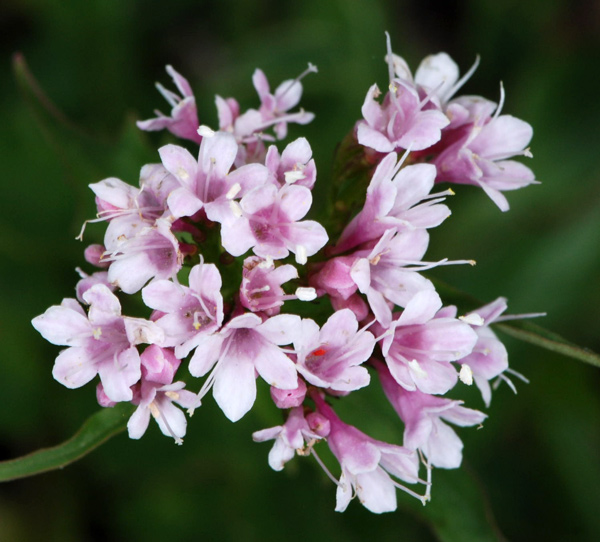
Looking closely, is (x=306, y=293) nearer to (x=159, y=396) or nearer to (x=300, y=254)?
(x=300, y=254)

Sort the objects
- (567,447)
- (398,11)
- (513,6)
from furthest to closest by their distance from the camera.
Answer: (398,11)
(513,6)
(567,447)

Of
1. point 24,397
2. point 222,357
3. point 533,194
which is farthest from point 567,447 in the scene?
point 24,397

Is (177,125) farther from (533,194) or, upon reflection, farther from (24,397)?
(533,194)

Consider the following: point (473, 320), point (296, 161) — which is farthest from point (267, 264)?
point (473, 320)

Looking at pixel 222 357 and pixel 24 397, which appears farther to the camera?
pixel 24 397

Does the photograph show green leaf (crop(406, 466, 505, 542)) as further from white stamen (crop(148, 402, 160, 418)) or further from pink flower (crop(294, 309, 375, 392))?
white stamen (crop(148, 402, 160, 418))

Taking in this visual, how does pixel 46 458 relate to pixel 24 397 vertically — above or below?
above
